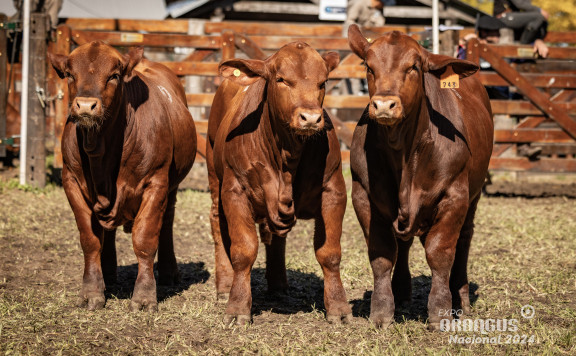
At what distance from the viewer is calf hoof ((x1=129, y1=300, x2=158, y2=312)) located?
5844 millimetres

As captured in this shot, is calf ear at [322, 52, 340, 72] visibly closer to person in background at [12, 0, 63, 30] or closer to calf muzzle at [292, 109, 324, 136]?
calf muzzle at [292, 109, 324, 136]

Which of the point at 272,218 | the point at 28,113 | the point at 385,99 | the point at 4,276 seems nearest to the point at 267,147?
the point at 272,218

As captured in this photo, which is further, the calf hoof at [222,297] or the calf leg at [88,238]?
the calf hoof at [222,297]

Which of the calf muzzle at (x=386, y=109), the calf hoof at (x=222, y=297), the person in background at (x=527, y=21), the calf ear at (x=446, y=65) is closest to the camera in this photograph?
the calf muzzle at (x=386, y=109)

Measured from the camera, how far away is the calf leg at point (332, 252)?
218 inches

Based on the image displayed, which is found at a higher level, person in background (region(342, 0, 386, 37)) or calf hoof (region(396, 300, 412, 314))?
person in background (region(342, 0, 386, 37))

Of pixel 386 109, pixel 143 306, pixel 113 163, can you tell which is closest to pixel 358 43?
pixel 386 109

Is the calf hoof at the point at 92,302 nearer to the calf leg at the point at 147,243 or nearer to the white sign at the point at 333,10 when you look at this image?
the calf leg at the point at 147,243

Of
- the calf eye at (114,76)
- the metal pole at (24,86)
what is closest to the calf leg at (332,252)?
the calf eye at (114,76)

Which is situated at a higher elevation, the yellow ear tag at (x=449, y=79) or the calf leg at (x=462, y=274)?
the yellow ear tag at (x=449, y=79)

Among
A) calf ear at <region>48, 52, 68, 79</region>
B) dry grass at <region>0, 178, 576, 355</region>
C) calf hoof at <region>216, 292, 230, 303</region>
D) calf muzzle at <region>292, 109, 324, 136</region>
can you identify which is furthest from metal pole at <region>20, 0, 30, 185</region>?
calf muzzle at <region>292, 109, 324, 136</region>

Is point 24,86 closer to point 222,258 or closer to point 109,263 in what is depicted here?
point 109,263

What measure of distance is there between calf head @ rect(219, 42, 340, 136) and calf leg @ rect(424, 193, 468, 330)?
1.12m

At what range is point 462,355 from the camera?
4.64m
